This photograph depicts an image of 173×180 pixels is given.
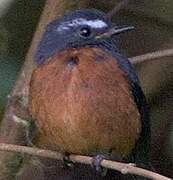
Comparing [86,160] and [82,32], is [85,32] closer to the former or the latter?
[82,32]

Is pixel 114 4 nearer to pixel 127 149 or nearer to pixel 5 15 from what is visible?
pixel 5 15

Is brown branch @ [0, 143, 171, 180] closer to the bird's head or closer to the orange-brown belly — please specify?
the orange-brown belly

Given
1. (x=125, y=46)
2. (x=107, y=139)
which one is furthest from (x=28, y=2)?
(x=107, y=139)

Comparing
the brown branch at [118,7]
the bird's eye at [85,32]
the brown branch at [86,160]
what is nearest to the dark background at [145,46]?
the brown branch at [118,7]

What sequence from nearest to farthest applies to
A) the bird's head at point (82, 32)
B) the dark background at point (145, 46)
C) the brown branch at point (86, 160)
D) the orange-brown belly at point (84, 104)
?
the brown branch at point (86, 160) < the orange-brown belly at point (84, 104) < the bird's head at point (82, 32) < the dark background at point (145, 46)

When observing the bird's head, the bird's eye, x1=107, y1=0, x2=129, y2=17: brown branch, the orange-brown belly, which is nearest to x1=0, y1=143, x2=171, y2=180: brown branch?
the orange-brown belly

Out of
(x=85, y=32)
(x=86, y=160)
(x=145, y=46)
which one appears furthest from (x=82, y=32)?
(x=145, y=46)

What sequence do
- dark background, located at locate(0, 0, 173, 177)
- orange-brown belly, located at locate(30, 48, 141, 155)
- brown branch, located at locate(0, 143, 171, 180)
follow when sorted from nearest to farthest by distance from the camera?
brown branch, located at locate(0, 143, 171, 180) → orange-brown belly, located at locate(30, 48, 141, 155) → dark background, located at locate(0, 0, 173, 177)

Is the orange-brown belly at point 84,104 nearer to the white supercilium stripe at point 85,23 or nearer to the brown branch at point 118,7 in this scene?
the white supercilium stripe at point 85,23
